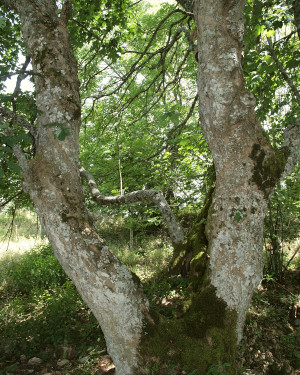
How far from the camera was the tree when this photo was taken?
1998 mm

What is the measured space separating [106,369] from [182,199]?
339 centimetres

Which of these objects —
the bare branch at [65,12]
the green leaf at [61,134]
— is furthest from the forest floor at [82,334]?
the bare branch at [65,12]

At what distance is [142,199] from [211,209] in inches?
53.0

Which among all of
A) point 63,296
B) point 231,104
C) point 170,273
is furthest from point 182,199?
point 231,104

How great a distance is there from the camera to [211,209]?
2.40 meters

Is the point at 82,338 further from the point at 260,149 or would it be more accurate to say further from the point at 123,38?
the point at 123,38

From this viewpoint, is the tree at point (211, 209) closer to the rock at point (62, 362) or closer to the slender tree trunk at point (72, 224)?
the slender tree trunk at point (72, 224)

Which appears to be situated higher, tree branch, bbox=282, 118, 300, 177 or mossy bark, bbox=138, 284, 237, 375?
tree branch, bbox=282, 118, 300, 177

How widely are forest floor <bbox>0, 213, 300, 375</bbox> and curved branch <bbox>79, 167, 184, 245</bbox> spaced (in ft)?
2.51

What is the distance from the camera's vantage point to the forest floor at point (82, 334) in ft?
8.64

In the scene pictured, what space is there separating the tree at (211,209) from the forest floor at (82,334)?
31cm

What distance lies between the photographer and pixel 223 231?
2217 mm

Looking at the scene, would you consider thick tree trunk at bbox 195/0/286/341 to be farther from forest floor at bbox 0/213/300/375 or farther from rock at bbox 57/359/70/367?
rock at bbox 57/359/70/367

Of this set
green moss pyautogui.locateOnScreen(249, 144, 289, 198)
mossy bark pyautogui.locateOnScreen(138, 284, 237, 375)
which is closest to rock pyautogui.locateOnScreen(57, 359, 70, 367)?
mossy bark pyautogui.locateOnScreen(138, 284, 237, 375)
